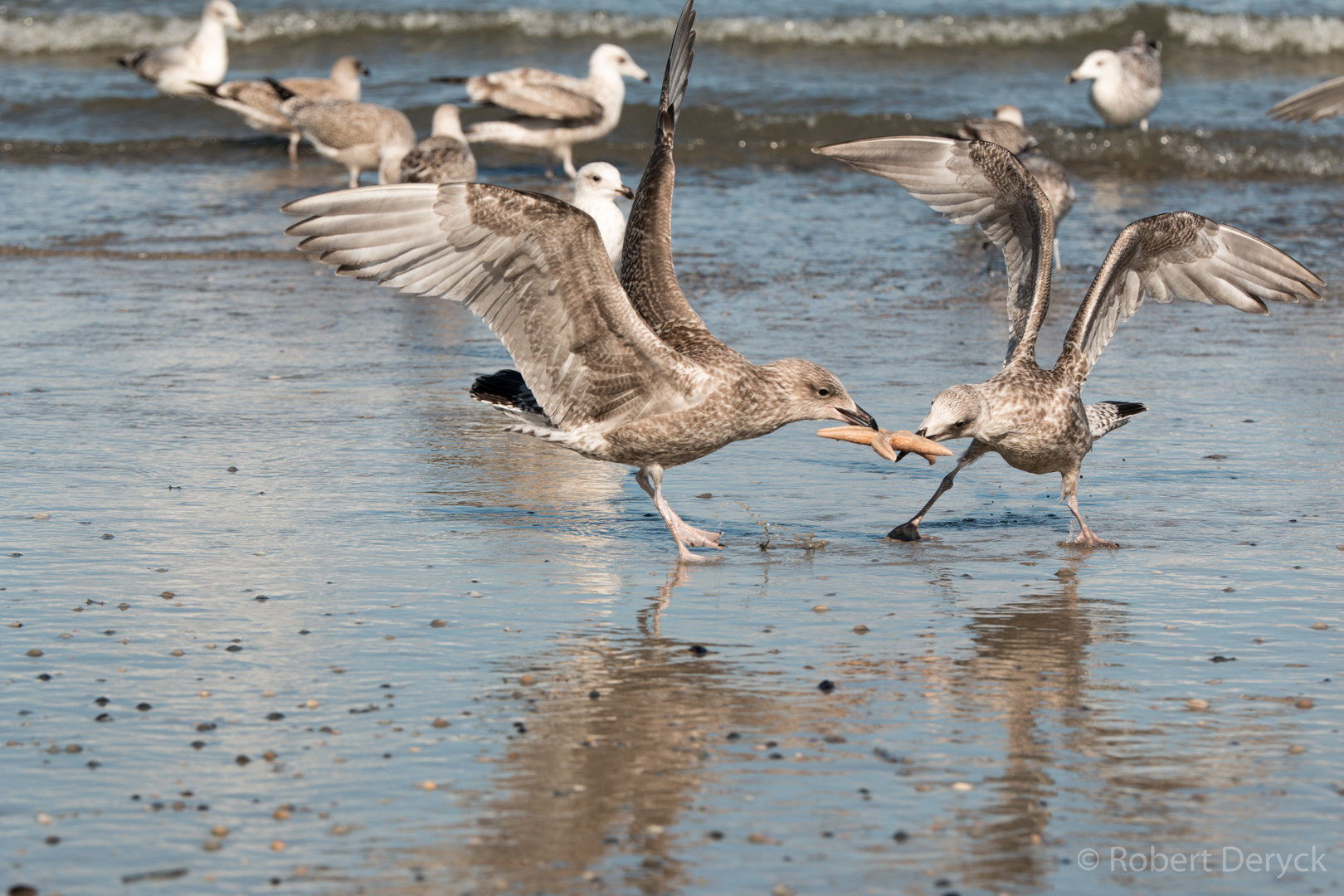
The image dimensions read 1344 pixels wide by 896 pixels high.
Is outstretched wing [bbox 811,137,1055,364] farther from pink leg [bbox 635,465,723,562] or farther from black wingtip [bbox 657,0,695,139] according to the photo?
pink leg [bbox 635,465,723,562]

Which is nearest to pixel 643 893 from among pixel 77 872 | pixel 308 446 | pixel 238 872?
pixel 238 872

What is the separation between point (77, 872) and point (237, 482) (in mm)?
3149

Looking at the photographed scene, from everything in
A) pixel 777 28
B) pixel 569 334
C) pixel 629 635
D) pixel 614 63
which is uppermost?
pixel 777 28

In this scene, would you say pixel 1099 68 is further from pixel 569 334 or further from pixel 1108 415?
pixel 569 334

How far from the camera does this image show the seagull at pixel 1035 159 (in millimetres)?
11734

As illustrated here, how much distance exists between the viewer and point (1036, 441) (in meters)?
5.96

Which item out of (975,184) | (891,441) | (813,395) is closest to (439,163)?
(975,184)

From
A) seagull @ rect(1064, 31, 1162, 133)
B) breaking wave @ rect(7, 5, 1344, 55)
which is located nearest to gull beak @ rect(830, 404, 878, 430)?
seagull @ rect(1064, 31, 1162, 133)

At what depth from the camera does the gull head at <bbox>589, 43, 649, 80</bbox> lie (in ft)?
56.9

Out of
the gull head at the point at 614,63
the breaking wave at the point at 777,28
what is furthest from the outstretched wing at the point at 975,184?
the breaking wave at the point at 777,28

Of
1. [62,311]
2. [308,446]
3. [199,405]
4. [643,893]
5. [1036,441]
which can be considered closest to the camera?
[643,893]

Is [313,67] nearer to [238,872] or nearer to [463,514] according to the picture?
[463,514]

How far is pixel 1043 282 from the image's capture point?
6.54m

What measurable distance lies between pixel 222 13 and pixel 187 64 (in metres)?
1.42
